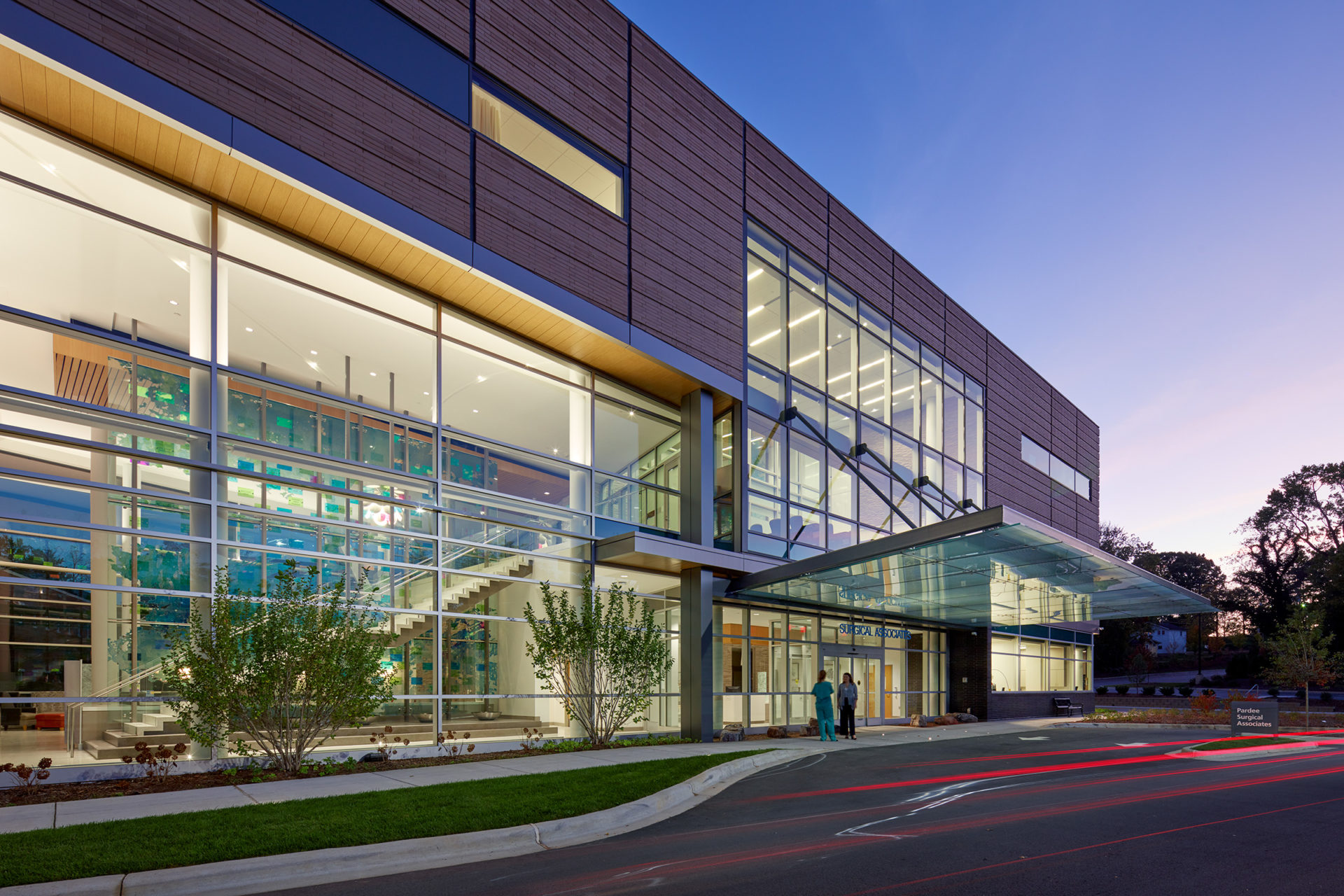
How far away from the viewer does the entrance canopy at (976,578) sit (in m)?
17.0

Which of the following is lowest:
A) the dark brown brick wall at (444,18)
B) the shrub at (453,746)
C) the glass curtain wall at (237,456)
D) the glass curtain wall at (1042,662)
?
the glass curtain wall at (1042,662)

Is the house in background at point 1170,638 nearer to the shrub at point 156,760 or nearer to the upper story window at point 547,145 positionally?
the upper story window at point 547,145

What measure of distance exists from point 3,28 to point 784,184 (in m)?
18.7

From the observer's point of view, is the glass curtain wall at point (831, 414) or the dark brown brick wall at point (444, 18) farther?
the glass curtain wall at point (831, 414)

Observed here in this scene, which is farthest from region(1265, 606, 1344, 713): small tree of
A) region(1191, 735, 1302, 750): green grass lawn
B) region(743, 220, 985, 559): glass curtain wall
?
region(1191, 735, 1302, 750): green grass lawn

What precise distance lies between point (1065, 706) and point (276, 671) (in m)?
34.1

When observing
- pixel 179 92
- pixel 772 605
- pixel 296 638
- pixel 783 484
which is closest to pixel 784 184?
pixel 783 484

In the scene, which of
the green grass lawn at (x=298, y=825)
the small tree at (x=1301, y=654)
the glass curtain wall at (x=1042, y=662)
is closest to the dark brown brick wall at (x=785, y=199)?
the glass curtain wall at (x=1042, y=662)

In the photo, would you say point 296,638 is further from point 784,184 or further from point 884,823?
point 784,184

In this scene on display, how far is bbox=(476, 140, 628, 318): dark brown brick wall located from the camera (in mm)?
16062

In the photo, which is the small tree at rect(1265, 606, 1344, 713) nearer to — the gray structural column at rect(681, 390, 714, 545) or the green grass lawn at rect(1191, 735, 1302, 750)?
the green grass lawn at rect(1191, 735, 1302, 750)

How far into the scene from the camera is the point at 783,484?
2364 cm

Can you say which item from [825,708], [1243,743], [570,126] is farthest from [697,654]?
[1243,743]

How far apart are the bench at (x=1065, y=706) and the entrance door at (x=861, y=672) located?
13.0 m
